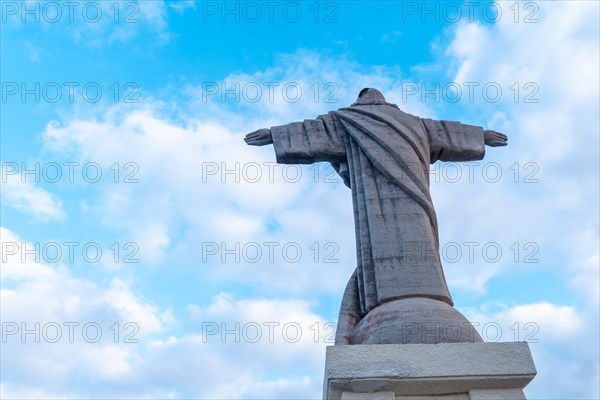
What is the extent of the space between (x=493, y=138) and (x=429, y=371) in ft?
14.8

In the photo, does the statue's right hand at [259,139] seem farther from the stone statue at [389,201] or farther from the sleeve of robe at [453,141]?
the sleeve of robe at [453,141]

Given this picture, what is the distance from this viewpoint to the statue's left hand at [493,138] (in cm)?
934

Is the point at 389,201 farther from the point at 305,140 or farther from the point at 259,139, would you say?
the point at 259,139

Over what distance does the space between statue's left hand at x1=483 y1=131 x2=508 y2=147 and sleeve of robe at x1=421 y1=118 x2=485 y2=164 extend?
7.8 inches

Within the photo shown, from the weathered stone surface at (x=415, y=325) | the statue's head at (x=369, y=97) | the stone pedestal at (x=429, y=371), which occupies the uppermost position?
the statue's head at (x=369, y=97)

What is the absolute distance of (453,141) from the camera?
8.96m

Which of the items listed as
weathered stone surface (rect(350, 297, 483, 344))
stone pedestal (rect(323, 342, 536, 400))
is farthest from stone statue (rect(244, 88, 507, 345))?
stone pedestal (rect(323, 342, 536, 400))

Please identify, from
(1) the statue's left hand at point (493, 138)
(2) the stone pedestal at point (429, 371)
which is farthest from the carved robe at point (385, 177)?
(2) the stone pedestal at point (429, 371)

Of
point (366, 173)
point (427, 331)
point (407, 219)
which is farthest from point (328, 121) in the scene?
point (427, 331)

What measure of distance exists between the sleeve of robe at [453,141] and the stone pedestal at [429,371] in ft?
11.4

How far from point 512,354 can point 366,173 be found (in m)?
2.99

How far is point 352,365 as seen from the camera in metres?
5.95

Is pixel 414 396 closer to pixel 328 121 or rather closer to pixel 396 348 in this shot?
pixel 396 348

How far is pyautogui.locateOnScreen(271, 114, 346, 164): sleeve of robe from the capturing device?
28.4 ft
